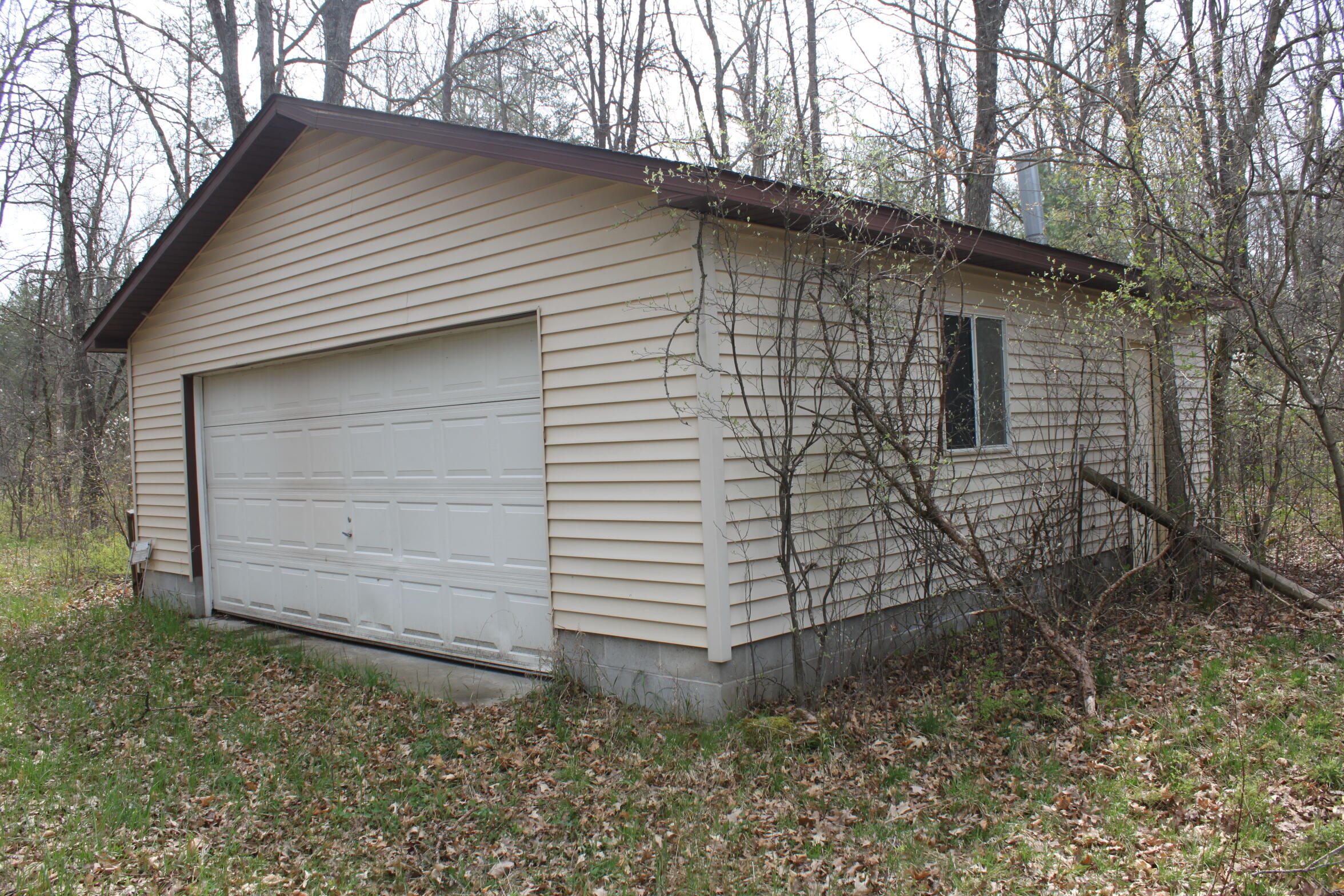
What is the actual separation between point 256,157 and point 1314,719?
9.08m

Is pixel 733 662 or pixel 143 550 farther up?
pixel 143 550

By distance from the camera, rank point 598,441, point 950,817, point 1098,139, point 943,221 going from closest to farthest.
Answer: point 950,817 < point 598,441 < point 943,221 < point 1098,139

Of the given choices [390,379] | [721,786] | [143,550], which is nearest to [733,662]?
[721,786]

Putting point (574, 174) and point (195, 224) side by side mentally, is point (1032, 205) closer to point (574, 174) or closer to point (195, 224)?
point (574, 174)

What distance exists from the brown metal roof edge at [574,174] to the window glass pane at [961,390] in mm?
554

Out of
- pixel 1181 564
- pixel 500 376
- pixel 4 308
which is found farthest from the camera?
pixel 4 308

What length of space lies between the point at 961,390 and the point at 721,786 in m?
3.94

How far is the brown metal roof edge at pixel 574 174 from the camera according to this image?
5363mm

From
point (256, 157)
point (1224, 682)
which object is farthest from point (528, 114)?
point (1224, 682)

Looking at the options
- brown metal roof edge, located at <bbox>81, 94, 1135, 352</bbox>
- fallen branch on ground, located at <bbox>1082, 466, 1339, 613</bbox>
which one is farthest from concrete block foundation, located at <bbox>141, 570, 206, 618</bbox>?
fallen branch on ground, located at <bbox>1082, 466, 1339, 613</bbox>

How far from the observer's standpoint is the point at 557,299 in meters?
6.27

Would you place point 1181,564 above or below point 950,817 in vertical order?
above

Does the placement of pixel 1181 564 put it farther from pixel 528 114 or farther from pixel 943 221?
pixel 528 114

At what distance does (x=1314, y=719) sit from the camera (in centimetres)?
480
